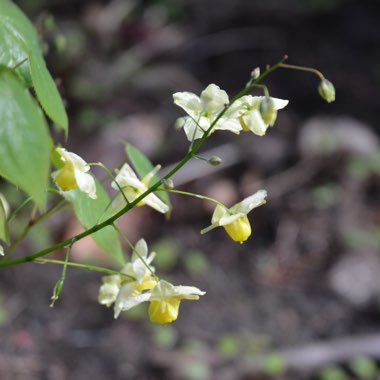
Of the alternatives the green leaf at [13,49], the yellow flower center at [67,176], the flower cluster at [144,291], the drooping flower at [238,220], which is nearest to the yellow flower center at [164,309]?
the flower cluster at [144,291]

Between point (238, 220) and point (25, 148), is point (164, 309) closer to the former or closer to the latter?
point (238, 220)

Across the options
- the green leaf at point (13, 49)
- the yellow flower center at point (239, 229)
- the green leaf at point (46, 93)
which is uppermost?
the green leaf at point (13, 49)

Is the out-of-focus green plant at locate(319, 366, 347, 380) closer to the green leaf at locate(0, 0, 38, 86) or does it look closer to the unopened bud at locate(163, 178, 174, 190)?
the unopened bud at locate(163, 178, 174, 190)

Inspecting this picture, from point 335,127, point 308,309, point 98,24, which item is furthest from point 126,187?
point 98,24

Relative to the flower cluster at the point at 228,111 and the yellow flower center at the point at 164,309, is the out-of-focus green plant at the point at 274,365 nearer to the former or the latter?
the yellow flower center at the point at 164,309

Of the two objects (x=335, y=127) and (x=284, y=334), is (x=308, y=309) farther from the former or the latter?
(x=335, y=127)

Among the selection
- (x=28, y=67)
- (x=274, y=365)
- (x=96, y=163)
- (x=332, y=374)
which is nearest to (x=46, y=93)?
(x=28, y=67)
